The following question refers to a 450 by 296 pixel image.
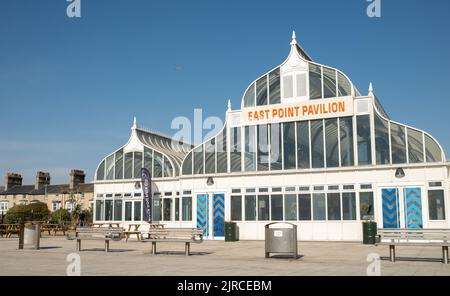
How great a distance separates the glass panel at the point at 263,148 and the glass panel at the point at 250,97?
149 cm

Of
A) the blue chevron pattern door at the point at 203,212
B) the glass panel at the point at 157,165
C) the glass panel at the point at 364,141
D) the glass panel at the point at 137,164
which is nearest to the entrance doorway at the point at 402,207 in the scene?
the glass panel at the point at 364,141

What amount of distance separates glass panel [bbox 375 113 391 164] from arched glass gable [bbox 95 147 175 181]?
40.0 ft

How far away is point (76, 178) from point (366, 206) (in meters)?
56.2

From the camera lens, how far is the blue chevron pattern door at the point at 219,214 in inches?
1063

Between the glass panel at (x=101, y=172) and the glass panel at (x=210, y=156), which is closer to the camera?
the glass panel at (x=210, y=156)

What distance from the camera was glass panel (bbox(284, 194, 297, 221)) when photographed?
2534cm

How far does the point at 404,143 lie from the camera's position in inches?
925

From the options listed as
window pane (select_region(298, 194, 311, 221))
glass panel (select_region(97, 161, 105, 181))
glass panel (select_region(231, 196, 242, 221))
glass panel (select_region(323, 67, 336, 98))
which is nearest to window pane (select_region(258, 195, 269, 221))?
glass panel (select_region(231, 196, 242, 221))

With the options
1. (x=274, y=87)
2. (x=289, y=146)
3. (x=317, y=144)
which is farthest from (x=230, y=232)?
(x=274, y=87)

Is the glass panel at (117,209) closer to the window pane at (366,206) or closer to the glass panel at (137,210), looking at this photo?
the glass panel at (137,210)

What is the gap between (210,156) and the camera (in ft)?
92.0

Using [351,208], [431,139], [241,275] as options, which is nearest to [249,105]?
[351,208]

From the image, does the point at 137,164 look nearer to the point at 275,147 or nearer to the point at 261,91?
the point at 261,91
